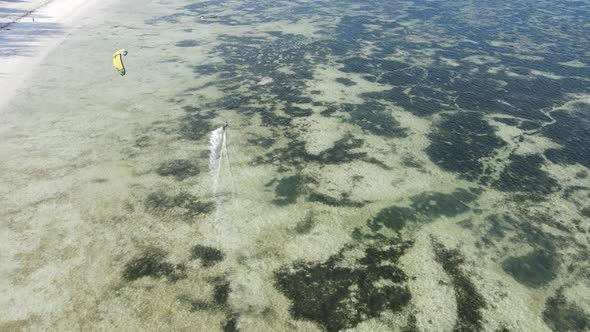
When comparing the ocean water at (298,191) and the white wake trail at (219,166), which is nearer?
the ocean water at (298,191)

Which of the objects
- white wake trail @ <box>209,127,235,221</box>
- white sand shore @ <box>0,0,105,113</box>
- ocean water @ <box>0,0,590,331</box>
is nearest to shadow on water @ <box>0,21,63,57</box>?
white sand shore @ <box>0,0,105,113</box>

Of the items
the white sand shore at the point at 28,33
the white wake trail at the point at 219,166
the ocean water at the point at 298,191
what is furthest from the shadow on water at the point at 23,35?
the white wake trail at the point at 219,166

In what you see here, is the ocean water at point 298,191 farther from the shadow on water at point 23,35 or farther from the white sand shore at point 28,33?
the shadow on water at point 23,35

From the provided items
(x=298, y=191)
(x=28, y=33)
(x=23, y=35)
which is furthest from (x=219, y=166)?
(x=28, y=33)

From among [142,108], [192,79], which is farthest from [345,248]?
[192,79]

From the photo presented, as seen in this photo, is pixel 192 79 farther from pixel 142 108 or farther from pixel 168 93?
pixel 142 108

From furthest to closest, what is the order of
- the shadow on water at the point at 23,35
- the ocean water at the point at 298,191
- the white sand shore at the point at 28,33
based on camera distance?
the shadow on water at the point at 23,35 < the white sand shore at the point at 28,33 < the ocean water at the point at 298,191

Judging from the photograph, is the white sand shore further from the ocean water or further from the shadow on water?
the ocean water
